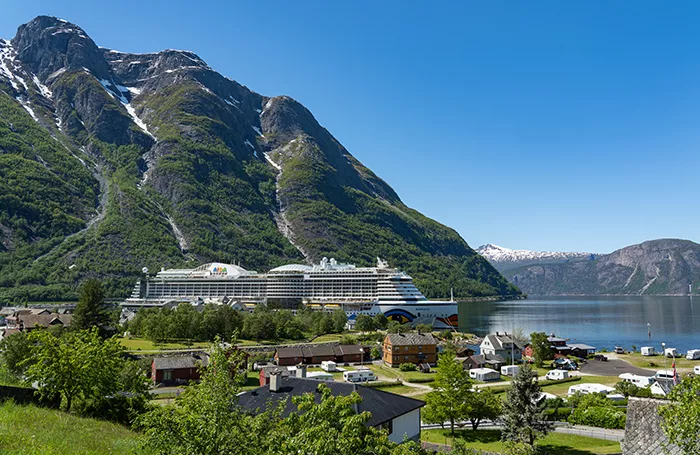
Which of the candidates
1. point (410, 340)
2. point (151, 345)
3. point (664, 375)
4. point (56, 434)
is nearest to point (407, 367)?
point (410, 340)

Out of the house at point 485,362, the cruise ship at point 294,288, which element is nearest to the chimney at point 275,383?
the house at point 485,362

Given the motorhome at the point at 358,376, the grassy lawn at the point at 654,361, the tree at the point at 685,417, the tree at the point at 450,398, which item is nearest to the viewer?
the tree at the point at 685,417

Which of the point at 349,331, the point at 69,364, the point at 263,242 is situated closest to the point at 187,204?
the point at 263,242

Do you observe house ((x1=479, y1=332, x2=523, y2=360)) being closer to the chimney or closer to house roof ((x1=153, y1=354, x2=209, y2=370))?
house roof ((x1=153, y1=354, x2=209, y2=370))

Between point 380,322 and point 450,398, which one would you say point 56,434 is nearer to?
point 450,398

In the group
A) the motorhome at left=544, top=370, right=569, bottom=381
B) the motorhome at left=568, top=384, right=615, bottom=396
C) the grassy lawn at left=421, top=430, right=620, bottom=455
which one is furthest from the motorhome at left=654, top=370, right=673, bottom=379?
the grassy lawn at left=421, top=430, right=620, bottom=455

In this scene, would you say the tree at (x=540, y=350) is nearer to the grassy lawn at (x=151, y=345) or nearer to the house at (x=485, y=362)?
the house at (x=485, y=362)
